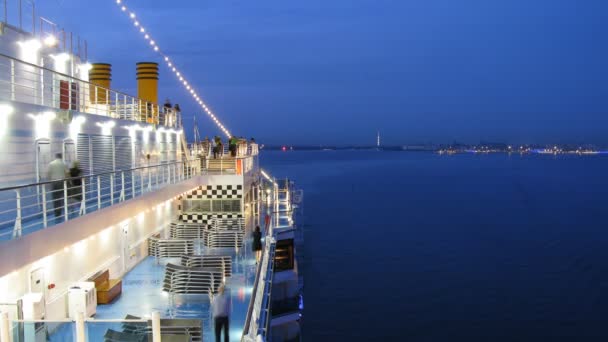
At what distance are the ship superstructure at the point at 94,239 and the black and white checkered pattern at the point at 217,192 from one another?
365mm

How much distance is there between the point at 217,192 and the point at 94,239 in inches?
300

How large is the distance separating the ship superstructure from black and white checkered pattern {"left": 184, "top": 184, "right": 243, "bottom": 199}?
1.20ft

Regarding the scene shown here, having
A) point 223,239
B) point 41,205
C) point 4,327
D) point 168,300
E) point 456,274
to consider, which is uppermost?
point 41,205

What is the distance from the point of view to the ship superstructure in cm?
627

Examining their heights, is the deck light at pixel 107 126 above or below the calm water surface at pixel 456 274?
above

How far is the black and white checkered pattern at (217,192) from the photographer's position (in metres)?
17.7

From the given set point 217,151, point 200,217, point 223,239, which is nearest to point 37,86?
point 223,239

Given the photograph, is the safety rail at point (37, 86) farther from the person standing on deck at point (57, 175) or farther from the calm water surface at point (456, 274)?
the calm water surface at point (456, 274)

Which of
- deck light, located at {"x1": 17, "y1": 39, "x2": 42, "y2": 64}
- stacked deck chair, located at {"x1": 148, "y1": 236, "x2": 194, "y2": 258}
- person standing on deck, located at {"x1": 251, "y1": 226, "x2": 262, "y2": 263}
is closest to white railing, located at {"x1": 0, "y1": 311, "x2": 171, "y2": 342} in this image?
deck light, located at {"x1": 17, "y1": 39, "x2": 42, "y2": 64}

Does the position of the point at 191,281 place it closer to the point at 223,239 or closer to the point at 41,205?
the point at 41,205

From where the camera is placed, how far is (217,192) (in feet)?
58.3

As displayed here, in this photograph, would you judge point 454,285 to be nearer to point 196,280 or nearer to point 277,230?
point 277,230

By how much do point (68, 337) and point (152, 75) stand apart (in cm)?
1667

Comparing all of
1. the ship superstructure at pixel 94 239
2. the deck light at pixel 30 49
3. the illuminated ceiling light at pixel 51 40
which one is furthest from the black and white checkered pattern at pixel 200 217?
the deck light at pixel 30 49
